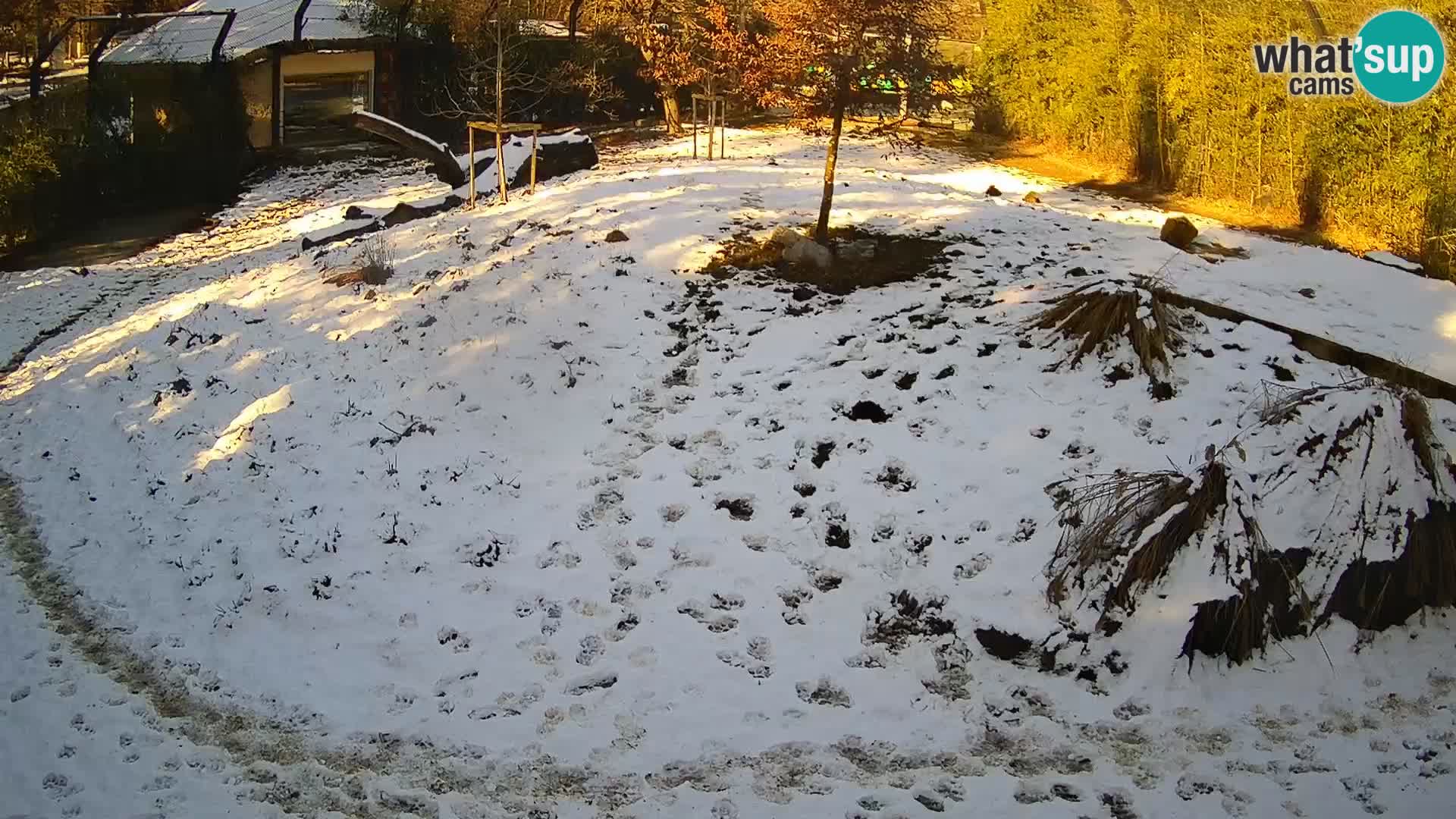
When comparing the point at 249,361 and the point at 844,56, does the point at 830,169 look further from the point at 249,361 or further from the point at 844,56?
the point at 249,361

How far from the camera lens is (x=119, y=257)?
13875 millimetres

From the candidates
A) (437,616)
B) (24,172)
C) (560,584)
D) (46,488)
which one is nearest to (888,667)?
(560,584)

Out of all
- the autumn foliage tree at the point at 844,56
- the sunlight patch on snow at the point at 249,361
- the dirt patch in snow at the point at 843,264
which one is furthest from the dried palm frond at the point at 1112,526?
the sunlight patch on snow at the point at 249,361

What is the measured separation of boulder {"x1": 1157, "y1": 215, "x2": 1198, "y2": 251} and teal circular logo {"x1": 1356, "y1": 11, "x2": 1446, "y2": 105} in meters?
2.50

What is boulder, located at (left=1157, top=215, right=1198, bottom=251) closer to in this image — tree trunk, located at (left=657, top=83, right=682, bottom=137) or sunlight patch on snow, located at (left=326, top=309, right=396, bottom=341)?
sunlight patch on snow, located at (left=326, top=309, right=396, bottom=341)

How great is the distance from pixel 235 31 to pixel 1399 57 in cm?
1793

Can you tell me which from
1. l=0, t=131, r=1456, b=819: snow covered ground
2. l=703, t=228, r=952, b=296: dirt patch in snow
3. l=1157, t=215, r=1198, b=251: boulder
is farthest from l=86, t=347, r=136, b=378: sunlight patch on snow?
l=1157, t=215, r=1198, b=251: boulder

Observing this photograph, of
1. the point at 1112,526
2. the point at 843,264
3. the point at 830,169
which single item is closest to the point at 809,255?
the point at 843,264

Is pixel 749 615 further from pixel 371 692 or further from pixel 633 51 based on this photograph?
pixel 633 51

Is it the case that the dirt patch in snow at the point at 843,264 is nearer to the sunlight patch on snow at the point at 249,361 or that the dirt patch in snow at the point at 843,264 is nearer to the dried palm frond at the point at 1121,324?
the dried palm frond at the point at 1121,324

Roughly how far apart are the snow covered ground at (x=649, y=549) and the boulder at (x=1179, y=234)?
0.55 metres

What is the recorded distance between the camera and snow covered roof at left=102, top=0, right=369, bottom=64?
19.2 meters

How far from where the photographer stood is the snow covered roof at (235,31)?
19219 millimetres

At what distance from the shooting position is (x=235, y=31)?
1991cm
